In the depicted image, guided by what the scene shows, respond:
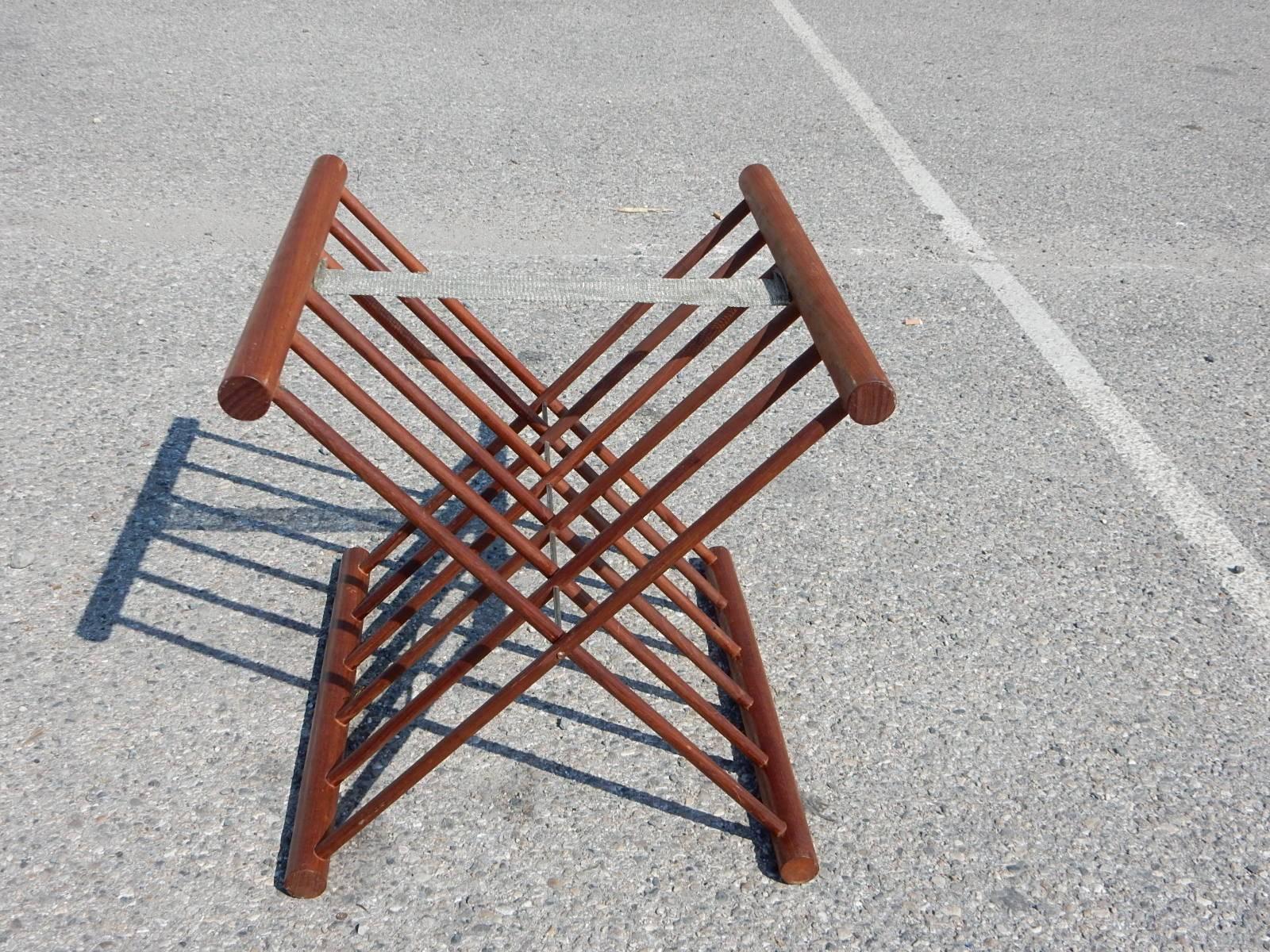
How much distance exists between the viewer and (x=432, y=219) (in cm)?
454

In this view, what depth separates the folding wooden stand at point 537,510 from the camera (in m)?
1.86

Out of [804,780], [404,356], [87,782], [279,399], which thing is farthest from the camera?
[404,356]

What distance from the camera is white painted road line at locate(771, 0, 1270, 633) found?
309cm

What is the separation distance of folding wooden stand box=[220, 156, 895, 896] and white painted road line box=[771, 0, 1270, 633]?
1.31 metres

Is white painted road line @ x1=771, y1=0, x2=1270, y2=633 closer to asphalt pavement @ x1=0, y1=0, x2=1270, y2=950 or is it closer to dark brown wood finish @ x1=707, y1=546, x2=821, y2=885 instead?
asphalt pavement @ x1=0, y1=0, x2=1270, y2=950

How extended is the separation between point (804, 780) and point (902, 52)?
16.6 feet

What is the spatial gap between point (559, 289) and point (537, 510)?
0.49 meters

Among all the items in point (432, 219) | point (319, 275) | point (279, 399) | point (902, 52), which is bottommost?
point (432, 219)

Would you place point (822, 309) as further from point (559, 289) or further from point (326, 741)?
point (326, 741)

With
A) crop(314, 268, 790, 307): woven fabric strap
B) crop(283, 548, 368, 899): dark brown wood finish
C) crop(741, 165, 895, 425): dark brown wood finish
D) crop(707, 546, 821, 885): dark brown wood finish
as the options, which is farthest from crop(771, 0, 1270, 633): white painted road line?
crop(283, 548, 368, 899): dark brown wood finish

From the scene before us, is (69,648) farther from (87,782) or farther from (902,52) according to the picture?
(902,52)

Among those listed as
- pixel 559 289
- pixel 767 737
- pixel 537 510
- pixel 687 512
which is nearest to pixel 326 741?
pixel 537 510

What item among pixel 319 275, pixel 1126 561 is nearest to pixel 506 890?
pixel 319 275

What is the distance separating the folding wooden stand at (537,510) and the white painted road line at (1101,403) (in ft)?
4.29
